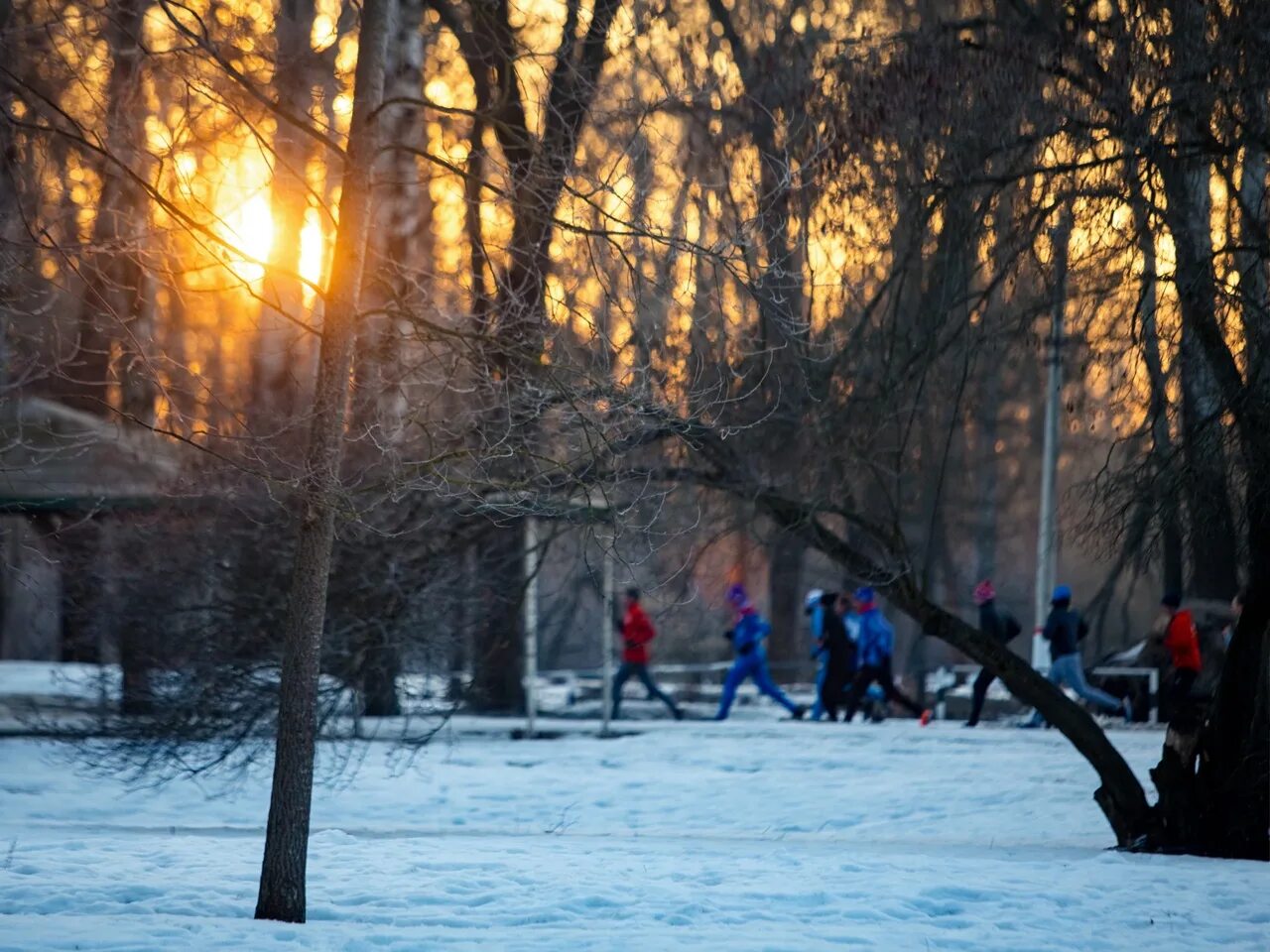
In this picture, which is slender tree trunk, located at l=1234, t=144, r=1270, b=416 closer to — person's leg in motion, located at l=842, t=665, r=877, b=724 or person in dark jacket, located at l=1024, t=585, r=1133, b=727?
person in dark jacket, located at l=1024, t=585, r=1133, b=727

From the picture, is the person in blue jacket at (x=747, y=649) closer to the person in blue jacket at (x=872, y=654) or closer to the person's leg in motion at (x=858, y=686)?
the person's leg in motion at (x=858, y=686)

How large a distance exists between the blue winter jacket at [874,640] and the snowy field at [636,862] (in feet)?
11.0

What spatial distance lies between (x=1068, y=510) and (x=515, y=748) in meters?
9.53

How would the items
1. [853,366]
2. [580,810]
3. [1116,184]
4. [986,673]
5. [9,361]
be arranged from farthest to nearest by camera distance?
[986,673], [580,810], [853,366], [1116,184], [9,361]

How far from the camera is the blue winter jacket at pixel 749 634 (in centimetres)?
2225

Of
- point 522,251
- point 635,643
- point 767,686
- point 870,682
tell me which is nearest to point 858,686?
point 870,682

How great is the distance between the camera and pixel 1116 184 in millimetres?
10492

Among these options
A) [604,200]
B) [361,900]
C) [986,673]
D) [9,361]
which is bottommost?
[361,900]

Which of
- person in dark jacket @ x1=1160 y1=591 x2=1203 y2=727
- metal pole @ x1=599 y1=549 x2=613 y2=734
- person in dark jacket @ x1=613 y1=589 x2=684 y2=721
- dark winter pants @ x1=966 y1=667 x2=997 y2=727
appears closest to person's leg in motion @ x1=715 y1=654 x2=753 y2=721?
person in dark jacket @ x1=613 y1=589 x2=684 y2=721

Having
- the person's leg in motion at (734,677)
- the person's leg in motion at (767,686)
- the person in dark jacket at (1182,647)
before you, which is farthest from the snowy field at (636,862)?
the person's leg in motion at (767,686)

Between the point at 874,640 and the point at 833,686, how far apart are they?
1.50 meters

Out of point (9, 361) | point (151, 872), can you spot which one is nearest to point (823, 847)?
point (151, 872)

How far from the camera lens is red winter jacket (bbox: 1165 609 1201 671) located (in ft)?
61.4

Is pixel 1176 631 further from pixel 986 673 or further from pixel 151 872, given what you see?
pixel 151 872
